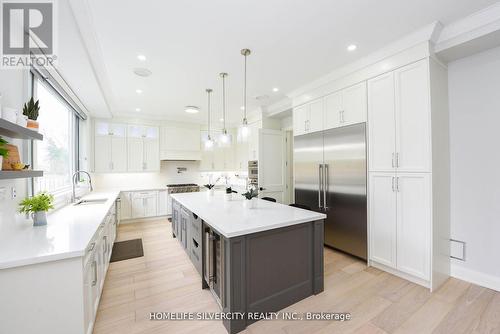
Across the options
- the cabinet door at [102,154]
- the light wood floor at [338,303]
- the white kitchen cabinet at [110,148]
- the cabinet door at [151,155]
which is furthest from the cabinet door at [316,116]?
the cabinet door at [102,154]

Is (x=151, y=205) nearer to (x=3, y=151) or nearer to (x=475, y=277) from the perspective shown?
(x=3, y=151)

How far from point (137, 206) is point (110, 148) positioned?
1.62 m

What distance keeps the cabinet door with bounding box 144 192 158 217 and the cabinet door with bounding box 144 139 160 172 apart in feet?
2.43

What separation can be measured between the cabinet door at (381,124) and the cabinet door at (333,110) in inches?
17.6

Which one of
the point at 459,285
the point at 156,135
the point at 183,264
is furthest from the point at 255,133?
the point at 459,285

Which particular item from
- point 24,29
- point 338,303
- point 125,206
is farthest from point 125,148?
point 338,303

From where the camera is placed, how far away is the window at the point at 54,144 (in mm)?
2615

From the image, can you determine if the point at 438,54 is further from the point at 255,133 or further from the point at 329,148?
the point at 255,133

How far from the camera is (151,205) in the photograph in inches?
215

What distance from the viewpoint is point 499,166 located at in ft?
A: 7.36

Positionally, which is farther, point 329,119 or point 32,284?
point 329,119

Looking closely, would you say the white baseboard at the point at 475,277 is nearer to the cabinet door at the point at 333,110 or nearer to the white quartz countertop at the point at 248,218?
the white quartz countertop at the point at 248,218

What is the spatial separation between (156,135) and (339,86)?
15.5ft

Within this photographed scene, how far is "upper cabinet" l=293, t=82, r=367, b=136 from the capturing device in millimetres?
2900
